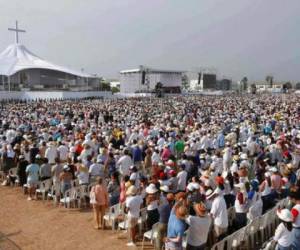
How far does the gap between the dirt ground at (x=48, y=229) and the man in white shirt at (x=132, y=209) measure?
282 mm

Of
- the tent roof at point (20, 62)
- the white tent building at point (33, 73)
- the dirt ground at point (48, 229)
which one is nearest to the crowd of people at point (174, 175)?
the dirt ground at point (48, 229)

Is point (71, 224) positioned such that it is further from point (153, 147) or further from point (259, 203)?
point (153, 147)

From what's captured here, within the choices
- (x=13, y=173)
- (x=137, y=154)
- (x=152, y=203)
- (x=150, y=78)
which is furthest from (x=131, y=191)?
(x=150, y=78)

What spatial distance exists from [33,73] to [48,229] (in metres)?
68.6

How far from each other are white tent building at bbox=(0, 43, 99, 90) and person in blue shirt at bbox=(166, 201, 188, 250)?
195ft

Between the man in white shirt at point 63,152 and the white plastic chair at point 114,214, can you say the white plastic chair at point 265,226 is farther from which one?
the man in white shirt at point 63,152

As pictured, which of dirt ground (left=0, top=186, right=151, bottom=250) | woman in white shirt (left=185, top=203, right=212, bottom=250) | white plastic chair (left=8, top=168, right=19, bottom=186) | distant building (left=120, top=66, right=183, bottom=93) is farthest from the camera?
distant building (left=120, top=66, right=183, bottom=93)

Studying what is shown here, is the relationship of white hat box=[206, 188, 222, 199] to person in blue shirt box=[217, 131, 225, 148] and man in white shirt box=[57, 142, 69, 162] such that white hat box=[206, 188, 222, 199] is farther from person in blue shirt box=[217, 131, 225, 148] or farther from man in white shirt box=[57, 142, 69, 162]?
person in blue shirt box=[217, 131, 225, 148]

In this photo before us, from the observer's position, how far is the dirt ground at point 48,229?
7590 mm

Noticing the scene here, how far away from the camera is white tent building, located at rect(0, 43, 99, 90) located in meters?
65.9

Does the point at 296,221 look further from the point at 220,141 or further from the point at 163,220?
A: the point at 220,141

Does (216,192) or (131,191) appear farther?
(131,191)

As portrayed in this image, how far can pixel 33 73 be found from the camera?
7338 cm

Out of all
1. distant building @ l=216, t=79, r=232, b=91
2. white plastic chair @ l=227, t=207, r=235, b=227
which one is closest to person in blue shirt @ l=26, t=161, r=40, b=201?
white plastic chair @ l=227, t=207, r=235, b=227
